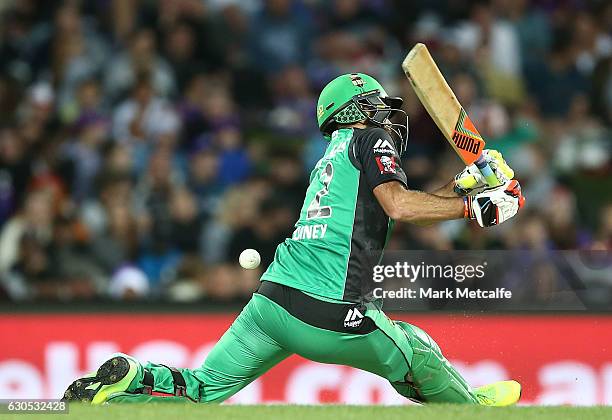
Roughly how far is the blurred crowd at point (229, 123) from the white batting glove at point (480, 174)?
3.13 m

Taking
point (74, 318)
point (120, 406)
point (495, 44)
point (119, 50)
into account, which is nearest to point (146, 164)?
point (119, 50)

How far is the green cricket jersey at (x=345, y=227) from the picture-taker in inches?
239

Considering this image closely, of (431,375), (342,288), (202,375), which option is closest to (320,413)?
(342,288)

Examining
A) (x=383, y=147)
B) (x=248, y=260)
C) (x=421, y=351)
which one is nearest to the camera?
(x=383, y=147)

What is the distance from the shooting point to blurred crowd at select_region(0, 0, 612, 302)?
10.4m

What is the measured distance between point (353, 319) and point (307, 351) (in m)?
0.30

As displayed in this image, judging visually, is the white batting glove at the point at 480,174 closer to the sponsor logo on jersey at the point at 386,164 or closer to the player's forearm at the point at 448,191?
the player's forearm at the point at 448,191

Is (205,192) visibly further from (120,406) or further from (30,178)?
(120,406)

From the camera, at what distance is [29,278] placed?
1020 cm

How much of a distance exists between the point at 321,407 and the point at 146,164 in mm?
5776

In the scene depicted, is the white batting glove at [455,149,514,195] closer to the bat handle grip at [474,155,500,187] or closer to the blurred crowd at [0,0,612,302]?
the bat handle grip at [474,155,500,187]

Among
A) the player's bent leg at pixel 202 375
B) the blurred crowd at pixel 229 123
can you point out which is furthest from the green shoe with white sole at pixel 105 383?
the blurred crowd at pixel 229 123

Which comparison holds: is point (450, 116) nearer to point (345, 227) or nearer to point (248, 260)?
point (345, 227)

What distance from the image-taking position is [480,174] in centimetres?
650
